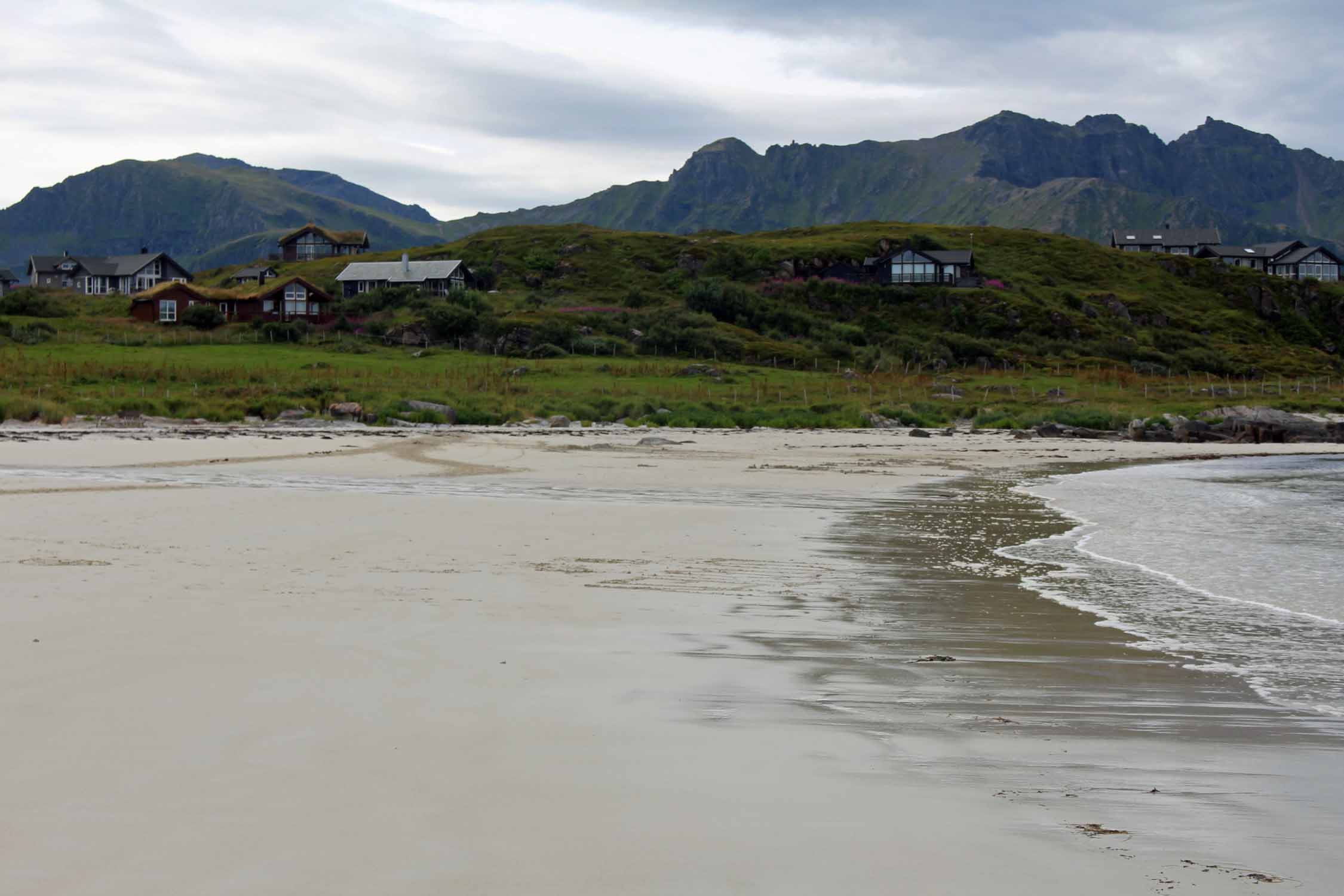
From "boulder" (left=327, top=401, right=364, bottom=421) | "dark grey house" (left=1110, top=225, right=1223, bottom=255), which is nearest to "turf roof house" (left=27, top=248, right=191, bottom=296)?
"boulder" (left=327, top=401, right=364, bottom=421)

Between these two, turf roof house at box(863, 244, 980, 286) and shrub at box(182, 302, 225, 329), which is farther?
turf roof house at box(863, 244, 980, 286)

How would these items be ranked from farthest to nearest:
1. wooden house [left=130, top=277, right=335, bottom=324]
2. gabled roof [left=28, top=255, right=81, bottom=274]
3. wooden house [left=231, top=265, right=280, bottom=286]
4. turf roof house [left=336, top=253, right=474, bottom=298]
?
gabled roof [left=28, top=255, right=81, bottom=274] → wooden house [left=231, top=265, right=280, bottom=286] → turf roof house [left=336, top=253, right=474, bottom=298] → wooden house [left=130, top=277, right=335, bottom=324]

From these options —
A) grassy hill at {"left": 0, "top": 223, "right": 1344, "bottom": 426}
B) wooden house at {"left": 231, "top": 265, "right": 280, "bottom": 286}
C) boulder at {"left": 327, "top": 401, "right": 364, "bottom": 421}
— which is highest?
wooden house at {"left": 231, "top": 265, "right": 280, "bottom": 286}

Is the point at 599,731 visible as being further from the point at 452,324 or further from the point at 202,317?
the point at 202,317

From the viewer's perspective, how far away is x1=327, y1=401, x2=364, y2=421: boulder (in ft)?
121

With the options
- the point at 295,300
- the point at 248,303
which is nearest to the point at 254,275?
the point at 248,303

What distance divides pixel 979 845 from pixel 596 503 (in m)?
12.5

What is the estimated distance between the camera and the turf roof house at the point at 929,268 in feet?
328

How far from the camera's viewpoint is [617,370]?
180 feet

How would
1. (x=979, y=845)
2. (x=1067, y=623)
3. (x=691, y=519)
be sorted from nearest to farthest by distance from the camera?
(x=979, y=845), (x=1067, y=623), (x=691, y=519)

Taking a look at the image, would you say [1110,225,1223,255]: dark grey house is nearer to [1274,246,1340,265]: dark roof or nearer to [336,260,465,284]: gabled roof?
[1274,246,1340,265]: dark roof

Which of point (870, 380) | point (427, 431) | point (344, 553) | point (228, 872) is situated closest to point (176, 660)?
point (228, 872)

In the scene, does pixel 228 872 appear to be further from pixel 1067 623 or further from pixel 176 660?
pixel 1067 623

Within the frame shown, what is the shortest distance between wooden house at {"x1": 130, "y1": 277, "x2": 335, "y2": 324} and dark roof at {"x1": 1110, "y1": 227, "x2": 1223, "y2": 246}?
113 meters
